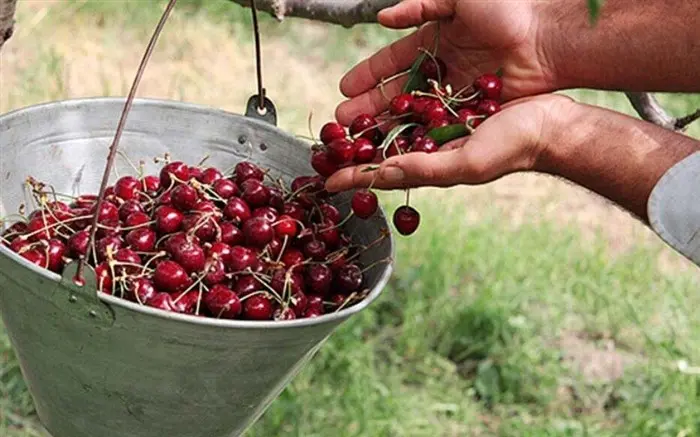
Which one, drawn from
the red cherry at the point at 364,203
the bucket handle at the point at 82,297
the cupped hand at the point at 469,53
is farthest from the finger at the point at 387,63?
the bucket handle at the point at 82,297

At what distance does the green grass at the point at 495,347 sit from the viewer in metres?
2.98

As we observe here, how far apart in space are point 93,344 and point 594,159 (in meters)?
0.94

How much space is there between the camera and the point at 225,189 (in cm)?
186

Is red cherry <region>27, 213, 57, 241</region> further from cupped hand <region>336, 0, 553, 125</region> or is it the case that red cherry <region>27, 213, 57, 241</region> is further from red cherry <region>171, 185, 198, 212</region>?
cupped hand <region>336, 0, 553, 125</region>

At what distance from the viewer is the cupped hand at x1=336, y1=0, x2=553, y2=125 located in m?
2.13

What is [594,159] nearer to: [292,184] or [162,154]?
[292,184]

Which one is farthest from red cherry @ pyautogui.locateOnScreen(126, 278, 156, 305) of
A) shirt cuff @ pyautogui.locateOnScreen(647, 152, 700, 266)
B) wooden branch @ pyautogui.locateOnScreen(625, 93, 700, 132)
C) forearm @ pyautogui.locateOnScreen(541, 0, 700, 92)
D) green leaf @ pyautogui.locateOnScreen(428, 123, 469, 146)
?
wooden branch @ pyautogui.locateOnScreen(625, 93, 700, 132)

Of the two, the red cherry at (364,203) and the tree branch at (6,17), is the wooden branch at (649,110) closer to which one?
the red cherry at (364,203)

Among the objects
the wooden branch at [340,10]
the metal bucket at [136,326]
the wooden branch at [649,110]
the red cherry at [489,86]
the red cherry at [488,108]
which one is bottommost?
the metal bucket at [136,326]

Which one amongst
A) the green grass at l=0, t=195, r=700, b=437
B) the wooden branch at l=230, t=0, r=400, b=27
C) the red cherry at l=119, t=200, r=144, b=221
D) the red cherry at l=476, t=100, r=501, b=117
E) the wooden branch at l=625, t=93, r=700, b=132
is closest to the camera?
the red cherry at l=119, t=200, r=144, b=221

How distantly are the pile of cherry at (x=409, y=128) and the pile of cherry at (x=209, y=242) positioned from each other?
0.26ft

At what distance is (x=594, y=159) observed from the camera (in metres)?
1.99

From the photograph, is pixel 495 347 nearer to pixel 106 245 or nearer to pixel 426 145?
pixel 426 145

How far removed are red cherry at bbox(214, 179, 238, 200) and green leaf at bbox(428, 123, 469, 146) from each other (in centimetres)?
33
